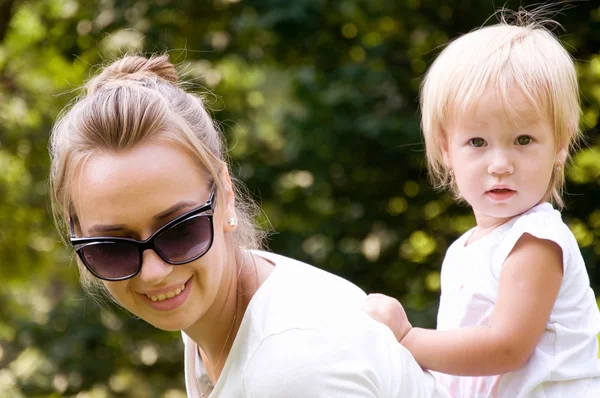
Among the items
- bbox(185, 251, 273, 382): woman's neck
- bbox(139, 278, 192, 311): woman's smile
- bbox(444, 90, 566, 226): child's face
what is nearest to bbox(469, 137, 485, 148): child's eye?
bbox(444, 90, 566, 226): child's face

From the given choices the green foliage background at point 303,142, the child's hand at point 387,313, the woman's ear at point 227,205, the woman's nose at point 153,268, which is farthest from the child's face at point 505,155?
the green foliage background at point 303,142

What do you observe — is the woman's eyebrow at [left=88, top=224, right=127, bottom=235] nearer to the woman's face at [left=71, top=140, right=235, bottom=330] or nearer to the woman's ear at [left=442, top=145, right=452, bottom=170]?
the woman's face at [left=71, top=140, right=235, bottom=330]

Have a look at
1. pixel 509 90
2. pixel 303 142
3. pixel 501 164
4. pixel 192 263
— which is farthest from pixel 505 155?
pixel 303 142

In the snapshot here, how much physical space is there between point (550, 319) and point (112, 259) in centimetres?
108

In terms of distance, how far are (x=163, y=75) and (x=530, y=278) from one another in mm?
1055

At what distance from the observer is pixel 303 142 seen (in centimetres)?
541

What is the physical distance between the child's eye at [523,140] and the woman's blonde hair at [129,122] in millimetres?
742

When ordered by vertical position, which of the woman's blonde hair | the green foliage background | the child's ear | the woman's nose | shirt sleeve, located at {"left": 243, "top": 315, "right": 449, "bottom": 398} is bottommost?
the green foliage background

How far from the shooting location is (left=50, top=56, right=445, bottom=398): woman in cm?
184

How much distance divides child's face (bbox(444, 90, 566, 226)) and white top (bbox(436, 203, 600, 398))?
0.06 metres

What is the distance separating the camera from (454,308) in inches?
92.8

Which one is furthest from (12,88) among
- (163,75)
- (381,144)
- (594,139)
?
(163,75)

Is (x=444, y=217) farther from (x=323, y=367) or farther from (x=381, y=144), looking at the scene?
(x=323, y=367)

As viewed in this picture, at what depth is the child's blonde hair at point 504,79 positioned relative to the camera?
226cm
